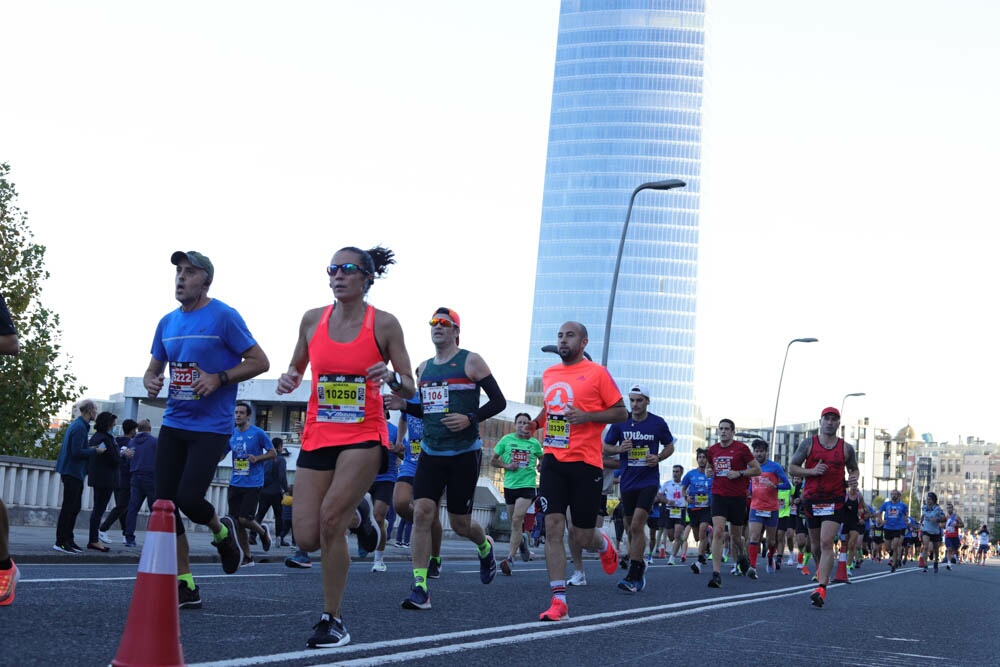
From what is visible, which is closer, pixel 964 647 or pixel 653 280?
pixel 964 647

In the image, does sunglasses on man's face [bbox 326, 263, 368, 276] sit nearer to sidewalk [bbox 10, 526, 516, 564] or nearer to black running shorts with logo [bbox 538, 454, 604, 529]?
black running shorts with logo [bbox 538, 454, 604, 529]

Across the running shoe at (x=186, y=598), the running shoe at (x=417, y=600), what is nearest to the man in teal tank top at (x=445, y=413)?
the running shoe at (x=417, y=600)

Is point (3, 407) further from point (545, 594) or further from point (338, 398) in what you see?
point (338, 398)

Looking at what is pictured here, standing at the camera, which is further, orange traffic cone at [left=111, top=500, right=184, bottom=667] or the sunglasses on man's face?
the sunglasses on man's face

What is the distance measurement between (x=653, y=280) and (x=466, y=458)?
16996 cm

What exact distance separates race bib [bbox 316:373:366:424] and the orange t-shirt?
10.3 ft

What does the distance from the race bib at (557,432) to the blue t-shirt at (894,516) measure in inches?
973

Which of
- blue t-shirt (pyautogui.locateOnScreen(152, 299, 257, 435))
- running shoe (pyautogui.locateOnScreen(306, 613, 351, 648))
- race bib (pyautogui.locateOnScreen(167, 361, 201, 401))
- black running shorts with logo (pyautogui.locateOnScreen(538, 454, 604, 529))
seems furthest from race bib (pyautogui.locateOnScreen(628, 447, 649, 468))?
running shoe (pyautogui.locateOnScreen(306, 613, 351, 648))

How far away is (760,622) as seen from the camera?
10328 mm

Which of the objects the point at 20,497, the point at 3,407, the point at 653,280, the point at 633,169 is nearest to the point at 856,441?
the point at 653,280

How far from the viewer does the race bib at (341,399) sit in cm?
685

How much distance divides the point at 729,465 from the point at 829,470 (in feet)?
10.6

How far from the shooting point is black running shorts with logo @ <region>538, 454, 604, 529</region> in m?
9.80

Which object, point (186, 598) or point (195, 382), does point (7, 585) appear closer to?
point (186, 598)
